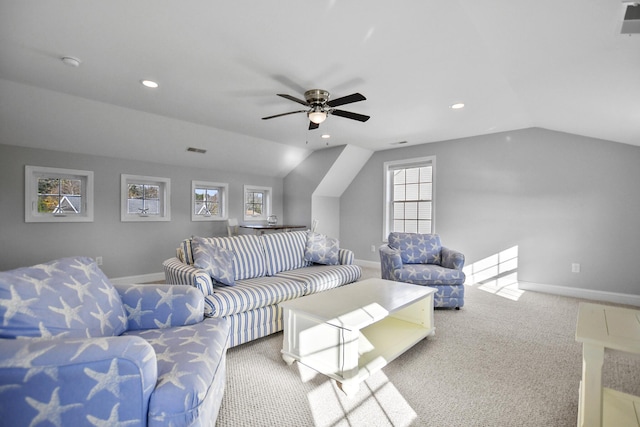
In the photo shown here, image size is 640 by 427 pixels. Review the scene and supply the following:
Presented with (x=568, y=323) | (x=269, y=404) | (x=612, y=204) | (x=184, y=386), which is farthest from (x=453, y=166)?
(x=184, y=386)

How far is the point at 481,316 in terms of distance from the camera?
3.42 metres

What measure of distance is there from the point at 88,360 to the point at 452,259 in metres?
3.72

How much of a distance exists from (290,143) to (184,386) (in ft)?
16.3

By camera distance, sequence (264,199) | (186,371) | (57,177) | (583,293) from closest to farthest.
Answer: (186,371), (583,293), (57,177), (264,199)

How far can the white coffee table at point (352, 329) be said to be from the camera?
76.1 inches

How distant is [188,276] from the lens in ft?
8.29

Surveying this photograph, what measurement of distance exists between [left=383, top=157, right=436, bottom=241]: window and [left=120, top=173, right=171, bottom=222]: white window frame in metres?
4.12

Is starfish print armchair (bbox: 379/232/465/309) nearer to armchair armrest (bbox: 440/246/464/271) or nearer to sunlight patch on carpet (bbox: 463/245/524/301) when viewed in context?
armchair armrest (bbox: 440/246/464/271)

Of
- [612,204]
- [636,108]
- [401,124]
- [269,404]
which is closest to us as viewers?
[269,404]

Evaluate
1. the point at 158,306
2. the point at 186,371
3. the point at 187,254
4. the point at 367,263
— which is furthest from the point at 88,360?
the point at 367,263

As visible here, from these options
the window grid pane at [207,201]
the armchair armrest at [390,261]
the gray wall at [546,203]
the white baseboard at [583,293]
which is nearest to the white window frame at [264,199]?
the window grid pane at [207,201]

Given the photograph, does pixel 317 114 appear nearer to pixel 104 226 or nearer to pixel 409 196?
pixel 409 196

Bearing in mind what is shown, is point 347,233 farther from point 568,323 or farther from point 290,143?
point 568,323

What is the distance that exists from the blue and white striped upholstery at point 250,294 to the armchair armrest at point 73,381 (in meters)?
1.33
